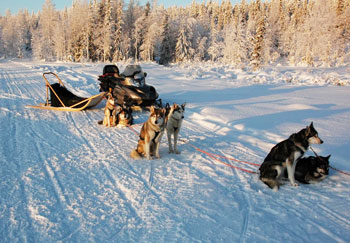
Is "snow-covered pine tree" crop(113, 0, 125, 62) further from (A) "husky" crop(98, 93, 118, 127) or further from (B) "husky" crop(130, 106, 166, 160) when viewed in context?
(B) "husky" crop(130, 106, 166, 160)

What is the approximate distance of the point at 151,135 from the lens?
185 inches

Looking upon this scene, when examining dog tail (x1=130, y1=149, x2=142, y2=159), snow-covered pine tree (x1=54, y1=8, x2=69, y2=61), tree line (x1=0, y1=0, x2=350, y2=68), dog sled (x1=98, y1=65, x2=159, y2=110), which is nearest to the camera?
dog tail (x1=130, y1=149, x2=142, y2=159)

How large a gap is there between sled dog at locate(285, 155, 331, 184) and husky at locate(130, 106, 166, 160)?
257 centimetres

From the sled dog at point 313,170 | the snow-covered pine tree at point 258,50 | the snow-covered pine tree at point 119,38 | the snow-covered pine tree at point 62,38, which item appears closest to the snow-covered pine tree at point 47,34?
the snow-covered pine tree at point 62,38

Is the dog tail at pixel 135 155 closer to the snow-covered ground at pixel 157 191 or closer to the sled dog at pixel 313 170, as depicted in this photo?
the snow-covered ground at pixel 157 191

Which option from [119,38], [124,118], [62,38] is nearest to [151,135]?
[124,118]

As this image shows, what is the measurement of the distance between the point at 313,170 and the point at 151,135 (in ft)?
9.61

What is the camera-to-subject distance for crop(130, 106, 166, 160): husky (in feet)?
15.3

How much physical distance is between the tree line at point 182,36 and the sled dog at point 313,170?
2910cm

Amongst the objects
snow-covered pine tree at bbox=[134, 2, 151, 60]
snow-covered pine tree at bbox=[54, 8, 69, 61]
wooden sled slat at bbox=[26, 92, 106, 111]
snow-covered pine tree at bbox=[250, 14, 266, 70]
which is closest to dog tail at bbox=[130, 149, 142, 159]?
wooden sled slat at bbox=[26, 92, 106, 111]

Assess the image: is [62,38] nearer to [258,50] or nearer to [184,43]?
[184,43]

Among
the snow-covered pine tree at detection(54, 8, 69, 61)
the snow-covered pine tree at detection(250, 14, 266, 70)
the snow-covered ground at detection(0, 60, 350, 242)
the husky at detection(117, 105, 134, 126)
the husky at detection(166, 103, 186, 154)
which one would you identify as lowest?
the snow-covered ground at detection(0, 60, 350, 242)

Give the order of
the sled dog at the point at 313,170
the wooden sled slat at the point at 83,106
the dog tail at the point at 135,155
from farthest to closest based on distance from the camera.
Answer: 1. the wooden sled slat at the point at 83,106
2. the dog tail at the point at 135,155
3. the sled dog at the point at 313,170

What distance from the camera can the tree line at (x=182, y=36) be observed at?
32.4 metres
